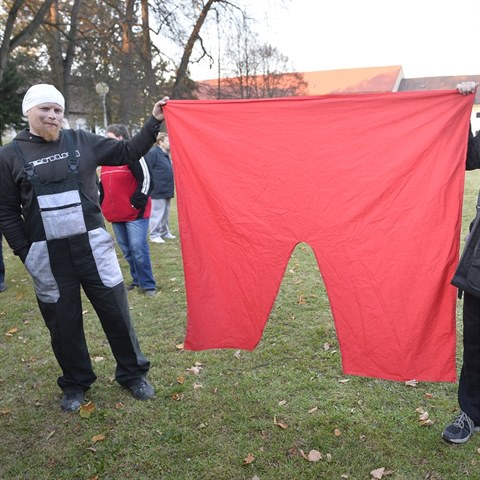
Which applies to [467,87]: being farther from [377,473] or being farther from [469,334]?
[377,473]

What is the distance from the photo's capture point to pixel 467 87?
2779 millimetres

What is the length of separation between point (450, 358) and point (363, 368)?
1.88 feet

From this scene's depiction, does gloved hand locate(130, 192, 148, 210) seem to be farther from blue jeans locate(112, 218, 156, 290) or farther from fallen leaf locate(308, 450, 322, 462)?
fallen leaf locate(308, 450, 322, 462)

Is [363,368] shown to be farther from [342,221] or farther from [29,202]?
[29,202]

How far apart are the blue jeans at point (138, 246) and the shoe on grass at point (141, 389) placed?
8.36 feet

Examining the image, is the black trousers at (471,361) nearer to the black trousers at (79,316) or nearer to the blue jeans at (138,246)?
the black trousers at (79,316)

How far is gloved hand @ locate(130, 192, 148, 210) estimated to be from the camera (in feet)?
18.4

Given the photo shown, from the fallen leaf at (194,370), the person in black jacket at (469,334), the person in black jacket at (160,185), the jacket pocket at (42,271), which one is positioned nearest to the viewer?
the person in black jacket at (469,334)

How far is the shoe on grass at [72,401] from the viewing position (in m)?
3.50

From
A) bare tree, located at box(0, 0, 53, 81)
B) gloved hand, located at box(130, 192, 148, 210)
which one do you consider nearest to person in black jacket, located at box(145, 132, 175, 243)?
gloved hand, located at box(130, 192, 148, 210)

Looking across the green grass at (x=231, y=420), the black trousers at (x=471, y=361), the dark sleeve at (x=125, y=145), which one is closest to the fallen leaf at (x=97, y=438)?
the green grass at (x=231, y=420)

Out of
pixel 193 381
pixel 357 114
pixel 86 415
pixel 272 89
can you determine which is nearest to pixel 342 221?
pixel 357 114

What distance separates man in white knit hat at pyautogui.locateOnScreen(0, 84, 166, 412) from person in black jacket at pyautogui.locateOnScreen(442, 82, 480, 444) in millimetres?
2139

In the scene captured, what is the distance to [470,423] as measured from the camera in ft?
9.81
